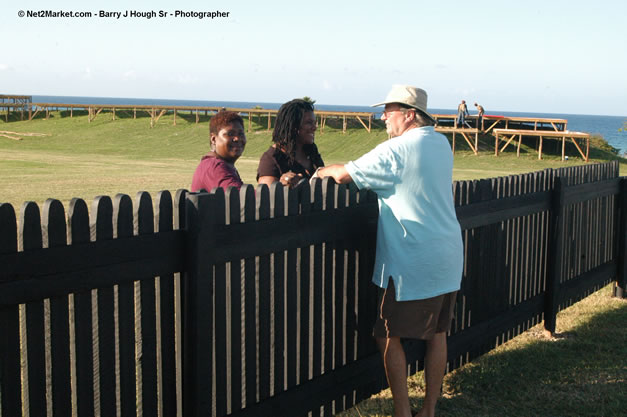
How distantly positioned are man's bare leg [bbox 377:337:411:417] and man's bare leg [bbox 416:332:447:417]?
17cm

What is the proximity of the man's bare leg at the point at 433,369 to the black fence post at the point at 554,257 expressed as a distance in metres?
2.89

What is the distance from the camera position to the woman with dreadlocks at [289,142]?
5383mm

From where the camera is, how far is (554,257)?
7.10 metres

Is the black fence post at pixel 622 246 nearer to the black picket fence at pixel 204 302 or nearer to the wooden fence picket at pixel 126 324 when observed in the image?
the black picket fence at pixel 204 302

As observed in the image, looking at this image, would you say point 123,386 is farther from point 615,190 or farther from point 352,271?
point 615,190

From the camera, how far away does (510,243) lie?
6.45 metres

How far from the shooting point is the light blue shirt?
13.5 feet

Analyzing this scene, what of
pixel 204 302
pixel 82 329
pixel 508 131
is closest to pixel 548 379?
pixel 204 302

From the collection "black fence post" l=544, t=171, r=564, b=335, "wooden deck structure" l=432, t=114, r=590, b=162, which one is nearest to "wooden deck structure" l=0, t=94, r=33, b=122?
"wooden deck structure" l=432, t=114, r=590, b=162

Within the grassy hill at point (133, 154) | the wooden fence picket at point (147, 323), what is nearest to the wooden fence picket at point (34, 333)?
the wooden fence picket at point (147, 323)

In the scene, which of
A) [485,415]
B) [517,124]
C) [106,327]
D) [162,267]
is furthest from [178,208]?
[517,124]

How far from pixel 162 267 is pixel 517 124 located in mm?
47533

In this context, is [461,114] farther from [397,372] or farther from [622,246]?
[397,372]

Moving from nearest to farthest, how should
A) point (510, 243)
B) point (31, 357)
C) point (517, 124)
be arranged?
1. point (31, 357)
2. point (510, 243)
3. point (517, 124)
